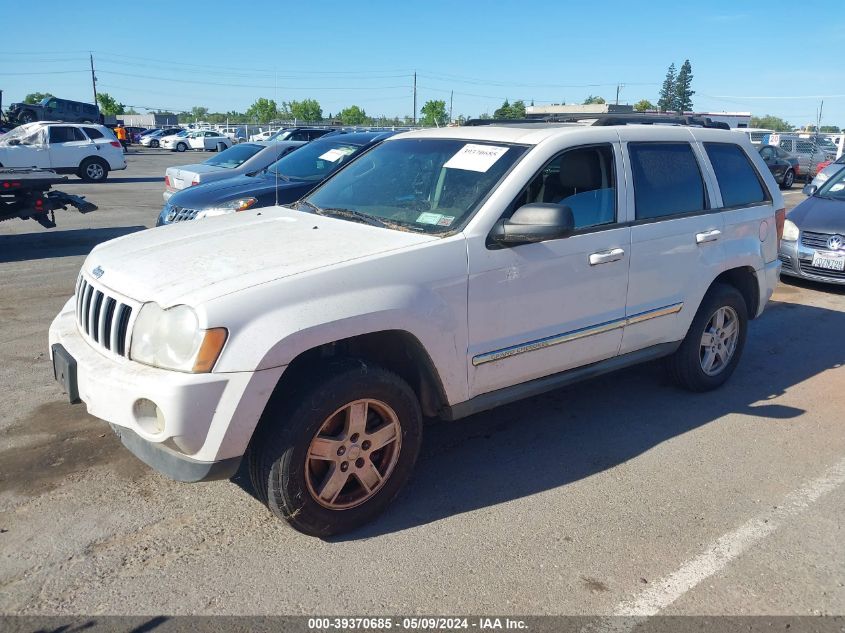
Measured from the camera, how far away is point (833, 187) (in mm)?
10047

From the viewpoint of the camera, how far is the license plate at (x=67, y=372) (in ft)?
10.8

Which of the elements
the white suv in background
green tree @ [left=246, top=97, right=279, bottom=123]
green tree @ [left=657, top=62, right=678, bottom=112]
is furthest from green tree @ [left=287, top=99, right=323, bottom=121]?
the white suv in background

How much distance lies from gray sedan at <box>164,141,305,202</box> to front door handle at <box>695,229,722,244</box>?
7.66 meters

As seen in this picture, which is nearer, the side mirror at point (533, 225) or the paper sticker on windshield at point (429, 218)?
the side mirror at point (533, 225)

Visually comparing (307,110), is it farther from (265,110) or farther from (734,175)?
(734,175)

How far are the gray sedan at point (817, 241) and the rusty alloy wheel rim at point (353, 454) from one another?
7.41 meters

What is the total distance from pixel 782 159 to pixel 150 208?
20005mm

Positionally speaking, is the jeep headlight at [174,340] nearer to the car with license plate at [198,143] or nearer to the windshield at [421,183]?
Result: the windshield at [421,183]

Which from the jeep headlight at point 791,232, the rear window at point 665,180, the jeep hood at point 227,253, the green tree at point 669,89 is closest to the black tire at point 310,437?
the jeep hood at point 227,253

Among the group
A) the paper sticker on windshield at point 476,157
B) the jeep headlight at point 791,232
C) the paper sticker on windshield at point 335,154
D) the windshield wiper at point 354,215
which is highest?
the paper sticker on windshield at point 476,157

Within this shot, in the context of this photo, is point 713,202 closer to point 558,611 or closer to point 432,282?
point 432,282

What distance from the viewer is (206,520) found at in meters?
3.50

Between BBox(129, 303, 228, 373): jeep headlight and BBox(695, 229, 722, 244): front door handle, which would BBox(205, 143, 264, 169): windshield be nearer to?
BBox(695, 229, 722, 244): front door handle

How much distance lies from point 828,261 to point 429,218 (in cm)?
700
